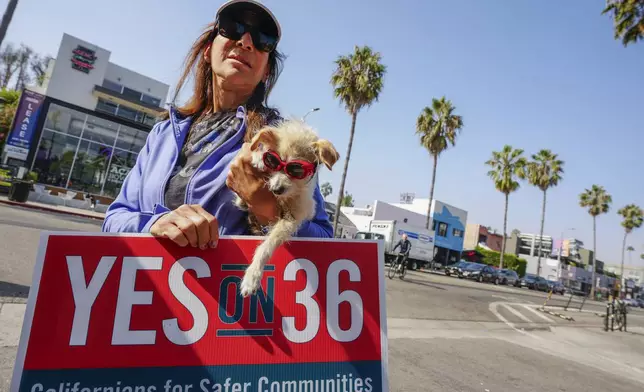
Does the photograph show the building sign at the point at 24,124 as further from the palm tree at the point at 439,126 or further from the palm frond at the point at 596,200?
the palm frond at the point at 596,200

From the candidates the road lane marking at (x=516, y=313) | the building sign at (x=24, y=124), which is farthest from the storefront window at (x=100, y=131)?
the road lane marking at (x=516, y=313)

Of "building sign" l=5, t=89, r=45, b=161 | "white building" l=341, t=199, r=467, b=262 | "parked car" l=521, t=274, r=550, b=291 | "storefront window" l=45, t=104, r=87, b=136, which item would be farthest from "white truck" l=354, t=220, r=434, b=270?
"building sign" l=5, t=89, r=45, b=161

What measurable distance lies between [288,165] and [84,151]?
1238 inches

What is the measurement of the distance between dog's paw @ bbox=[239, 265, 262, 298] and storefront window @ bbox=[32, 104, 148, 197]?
29445mm

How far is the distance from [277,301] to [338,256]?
29 centimetres

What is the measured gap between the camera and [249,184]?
118 cm

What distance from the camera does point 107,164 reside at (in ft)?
90.7

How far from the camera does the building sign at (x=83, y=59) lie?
1443 inches

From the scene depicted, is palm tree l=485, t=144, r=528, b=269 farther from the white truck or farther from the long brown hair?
the long brown hair

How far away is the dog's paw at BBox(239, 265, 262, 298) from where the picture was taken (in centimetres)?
118

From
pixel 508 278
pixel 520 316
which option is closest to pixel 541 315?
pixel 520 316

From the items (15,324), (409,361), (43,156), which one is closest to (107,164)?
(43,156)

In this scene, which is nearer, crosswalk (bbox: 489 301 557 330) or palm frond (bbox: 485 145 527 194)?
crosswalk (bbox: 489 301 557 330)

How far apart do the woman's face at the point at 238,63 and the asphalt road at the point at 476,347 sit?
317cm
